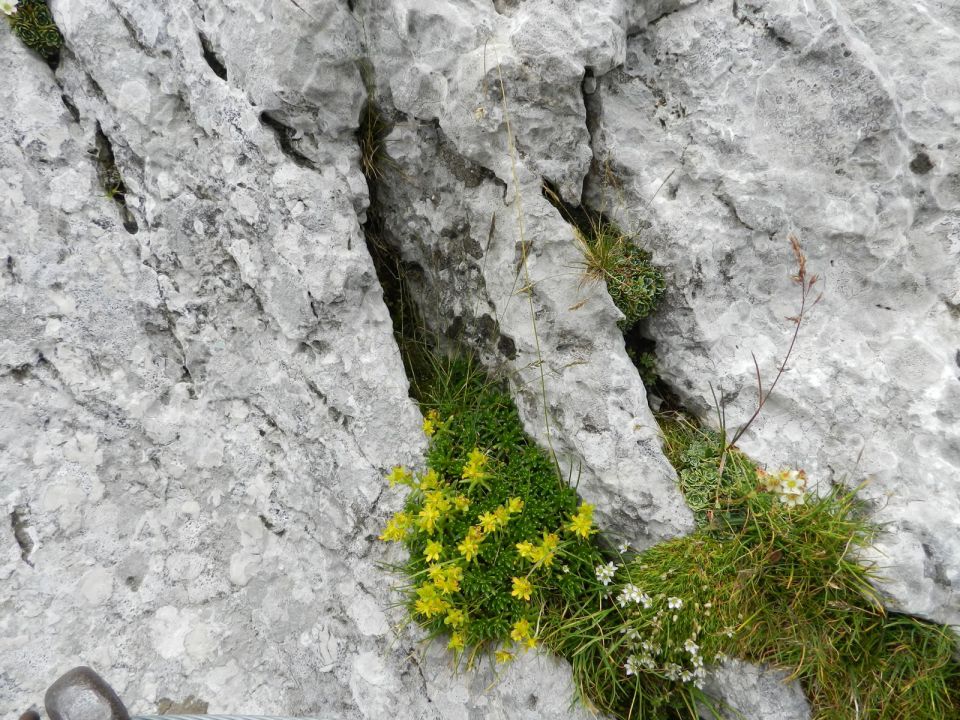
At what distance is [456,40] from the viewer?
3.75 metres

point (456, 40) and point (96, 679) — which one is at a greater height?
point (456, 40)

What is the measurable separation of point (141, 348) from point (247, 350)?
702 millimetres

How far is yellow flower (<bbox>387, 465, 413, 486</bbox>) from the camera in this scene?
12.2 feet

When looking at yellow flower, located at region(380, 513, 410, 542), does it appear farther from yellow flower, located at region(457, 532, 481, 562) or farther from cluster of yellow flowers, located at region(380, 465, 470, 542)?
yellow flower, located at region(457, 532, 481, 562)

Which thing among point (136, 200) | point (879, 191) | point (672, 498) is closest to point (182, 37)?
point (136, 200)

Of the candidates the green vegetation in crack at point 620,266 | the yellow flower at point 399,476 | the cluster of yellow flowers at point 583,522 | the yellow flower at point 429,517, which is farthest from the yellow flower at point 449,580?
the green vegetation in crack at point 620,266

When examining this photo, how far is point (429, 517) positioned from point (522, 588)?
2.28 feet

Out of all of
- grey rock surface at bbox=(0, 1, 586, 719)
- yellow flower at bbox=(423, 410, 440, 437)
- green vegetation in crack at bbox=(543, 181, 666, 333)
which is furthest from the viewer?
yellow flower at bbox=(423, 410, 440, 437)

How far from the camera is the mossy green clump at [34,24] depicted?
3.90m

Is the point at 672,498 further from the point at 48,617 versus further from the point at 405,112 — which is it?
the point at 48,617

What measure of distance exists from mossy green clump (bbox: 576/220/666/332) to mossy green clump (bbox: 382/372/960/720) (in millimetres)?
864

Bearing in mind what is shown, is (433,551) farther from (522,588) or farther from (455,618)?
(522,588)

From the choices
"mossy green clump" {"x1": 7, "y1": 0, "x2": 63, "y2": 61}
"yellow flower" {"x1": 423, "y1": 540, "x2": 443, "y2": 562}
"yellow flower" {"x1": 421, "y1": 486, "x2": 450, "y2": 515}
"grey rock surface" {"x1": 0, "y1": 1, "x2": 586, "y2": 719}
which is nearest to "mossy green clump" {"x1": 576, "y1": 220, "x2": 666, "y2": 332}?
"grey rock surface" {"x1": 0, "y1": 1, "x2": 586, "y2": 719}

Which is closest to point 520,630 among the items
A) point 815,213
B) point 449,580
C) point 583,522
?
point 449,580
